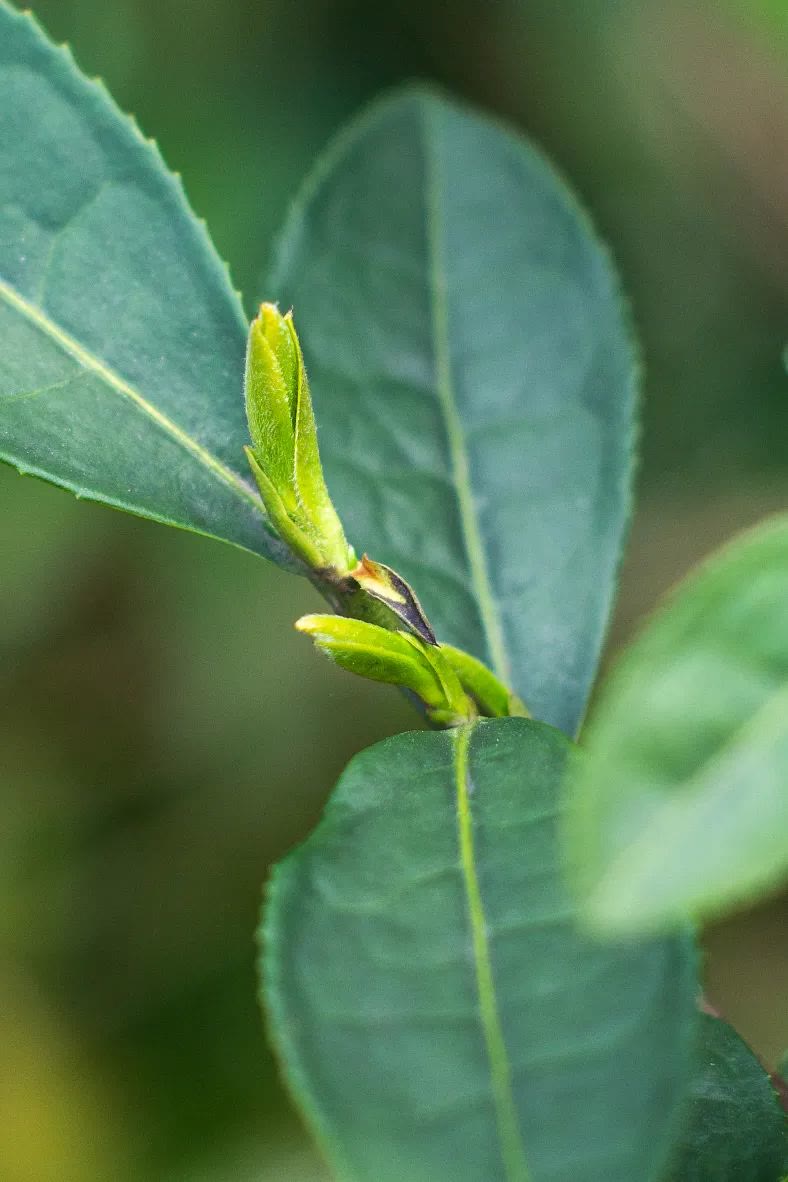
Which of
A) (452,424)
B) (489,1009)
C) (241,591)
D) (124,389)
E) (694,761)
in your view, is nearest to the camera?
(694,761)

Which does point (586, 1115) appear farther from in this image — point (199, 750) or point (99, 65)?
point (99, 65)

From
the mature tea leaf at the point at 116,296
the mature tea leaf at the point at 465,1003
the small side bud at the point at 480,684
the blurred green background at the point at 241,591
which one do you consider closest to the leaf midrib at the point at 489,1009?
the mature tea leaf at the point at 465,1003

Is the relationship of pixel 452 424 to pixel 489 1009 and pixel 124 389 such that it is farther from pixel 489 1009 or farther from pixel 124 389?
pixel 489 1009

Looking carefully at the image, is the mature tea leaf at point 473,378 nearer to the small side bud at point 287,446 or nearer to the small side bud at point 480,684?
the small side bud at point 480,684

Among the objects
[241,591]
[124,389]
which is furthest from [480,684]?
[241,591]

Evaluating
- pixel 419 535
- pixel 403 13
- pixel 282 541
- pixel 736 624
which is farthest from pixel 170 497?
pixel 403 13

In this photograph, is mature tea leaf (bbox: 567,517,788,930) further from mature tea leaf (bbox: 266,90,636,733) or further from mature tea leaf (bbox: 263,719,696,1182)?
mature tea leaf (bbox: 266,90,636,733)
